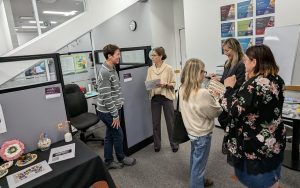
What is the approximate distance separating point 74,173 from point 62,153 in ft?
0.95

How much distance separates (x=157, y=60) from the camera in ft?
9.09

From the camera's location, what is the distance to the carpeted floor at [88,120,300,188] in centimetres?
228

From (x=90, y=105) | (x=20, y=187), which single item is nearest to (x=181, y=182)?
(x=20, y=187)

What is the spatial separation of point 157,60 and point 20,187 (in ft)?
6.49

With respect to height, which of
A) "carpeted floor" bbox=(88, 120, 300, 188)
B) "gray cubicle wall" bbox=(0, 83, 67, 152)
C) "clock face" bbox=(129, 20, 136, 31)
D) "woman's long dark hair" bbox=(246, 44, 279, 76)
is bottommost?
"carpeted floor" bbox=(88, 120, 300, 188)

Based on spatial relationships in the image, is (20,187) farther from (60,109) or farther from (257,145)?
(257,145)

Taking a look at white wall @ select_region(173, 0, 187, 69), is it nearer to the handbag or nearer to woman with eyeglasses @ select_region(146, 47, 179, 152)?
woman with eyeglasses @ select_region(146, 47, 179, 152)

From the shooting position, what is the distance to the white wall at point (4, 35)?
3492 mm

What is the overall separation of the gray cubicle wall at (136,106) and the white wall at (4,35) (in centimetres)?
219

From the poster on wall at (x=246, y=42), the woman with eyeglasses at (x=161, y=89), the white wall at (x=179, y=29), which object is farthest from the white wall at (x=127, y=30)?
the woman with eyeglasses at (x=161, y=89)

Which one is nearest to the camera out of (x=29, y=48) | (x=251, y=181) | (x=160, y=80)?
(x=251, y=181)

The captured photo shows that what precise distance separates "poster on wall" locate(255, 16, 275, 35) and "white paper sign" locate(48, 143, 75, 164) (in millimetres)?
2965

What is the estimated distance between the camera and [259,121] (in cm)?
131

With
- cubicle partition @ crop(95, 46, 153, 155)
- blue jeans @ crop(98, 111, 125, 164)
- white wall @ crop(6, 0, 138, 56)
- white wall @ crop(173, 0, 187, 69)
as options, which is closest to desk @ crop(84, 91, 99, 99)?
white wall @ crop(6, 0, 138, 56)
